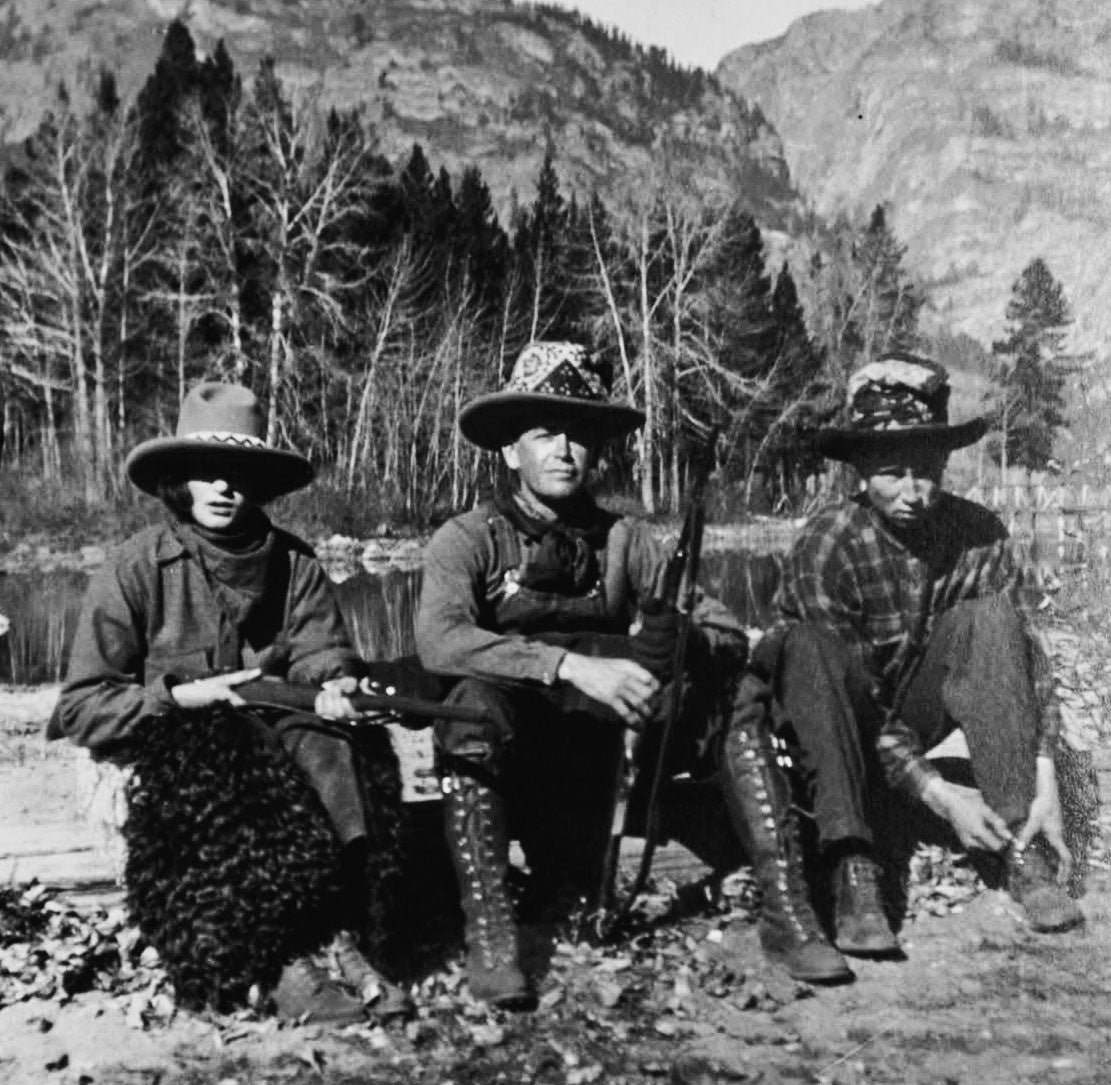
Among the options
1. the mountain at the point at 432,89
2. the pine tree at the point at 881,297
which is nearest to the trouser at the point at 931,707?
the pine tree at the point at 881,297

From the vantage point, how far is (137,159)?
34000 millimetres

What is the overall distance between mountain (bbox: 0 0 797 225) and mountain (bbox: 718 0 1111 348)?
6623cm

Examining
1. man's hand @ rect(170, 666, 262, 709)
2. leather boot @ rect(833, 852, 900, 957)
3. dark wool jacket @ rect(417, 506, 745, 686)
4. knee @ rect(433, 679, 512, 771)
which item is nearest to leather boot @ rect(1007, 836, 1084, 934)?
leather boot @ rect(833, 852, 900, 957)

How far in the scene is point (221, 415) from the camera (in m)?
4.02

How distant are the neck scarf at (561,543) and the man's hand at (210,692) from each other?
0.85m

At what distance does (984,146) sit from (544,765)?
2918 centimetres

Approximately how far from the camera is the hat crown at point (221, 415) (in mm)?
4004

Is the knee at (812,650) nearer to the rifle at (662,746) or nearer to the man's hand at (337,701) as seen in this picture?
the rifle at (662,746)

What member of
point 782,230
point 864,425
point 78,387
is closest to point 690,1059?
point 864,425

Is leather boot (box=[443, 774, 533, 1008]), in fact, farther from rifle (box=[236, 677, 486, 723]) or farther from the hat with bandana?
the hat with bandana

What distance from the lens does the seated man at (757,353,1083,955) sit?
391cm

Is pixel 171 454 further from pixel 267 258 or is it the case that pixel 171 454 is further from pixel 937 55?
pixel 937 55

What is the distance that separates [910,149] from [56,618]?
29.4m

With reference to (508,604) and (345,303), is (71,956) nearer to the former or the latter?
(508,604)
